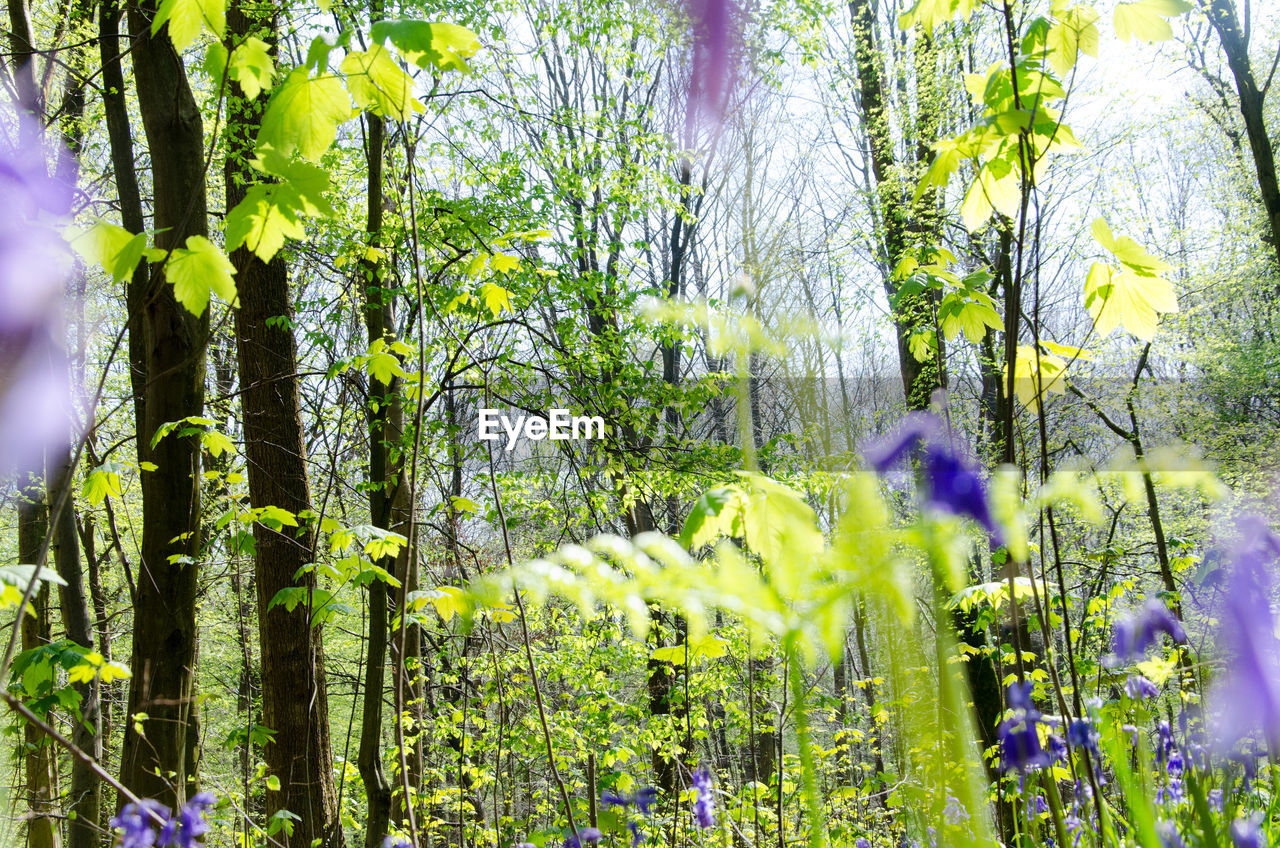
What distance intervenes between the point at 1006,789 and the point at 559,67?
1261cm

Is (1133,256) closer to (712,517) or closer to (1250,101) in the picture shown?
(712,517)

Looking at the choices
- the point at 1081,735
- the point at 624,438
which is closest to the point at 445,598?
the point at 1081,735

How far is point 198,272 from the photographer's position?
1.15 metres

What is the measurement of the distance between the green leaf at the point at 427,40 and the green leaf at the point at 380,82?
43 millimetres

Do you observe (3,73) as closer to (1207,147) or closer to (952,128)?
(952,128)

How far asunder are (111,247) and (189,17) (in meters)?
0.40

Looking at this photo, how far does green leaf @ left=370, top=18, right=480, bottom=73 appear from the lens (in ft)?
2.96

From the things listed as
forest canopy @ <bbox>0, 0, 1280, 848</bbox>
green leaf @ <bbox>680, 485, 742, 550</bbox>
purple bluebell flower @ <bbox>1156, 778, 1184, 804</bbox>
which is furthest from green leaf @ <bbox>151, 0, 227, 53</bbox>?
purple bluebell flower @ <bbox>1156, 778, 1184, 804</bbox>

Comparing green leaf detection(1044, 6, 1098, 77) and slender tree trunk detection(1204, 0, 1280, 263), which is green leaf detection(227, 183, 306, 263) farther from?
slender tree trunk detection(1204, 0, 1280, 263)

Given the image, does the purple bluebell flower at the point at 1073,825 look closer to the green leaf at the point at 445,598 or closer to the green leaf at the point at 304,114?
the green leaf at the point at 445,598

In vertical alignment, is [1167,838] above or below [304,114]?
below

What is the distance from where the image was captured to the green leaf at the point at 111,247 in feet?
3.52

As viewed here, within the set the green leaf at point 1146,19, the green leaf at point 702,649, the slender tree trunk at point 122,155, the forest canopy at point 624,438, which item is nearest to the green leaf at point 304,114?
the forest canopy at point 624,438

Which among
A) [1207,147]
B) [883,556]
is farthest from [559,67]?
[883,556]
